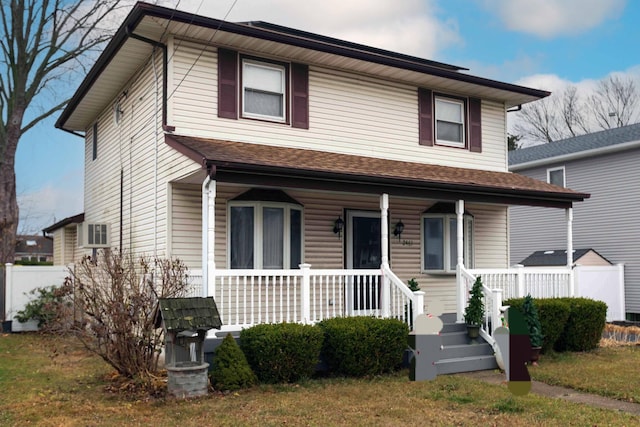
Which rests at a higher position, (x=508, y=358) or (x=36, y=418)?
Result: (x=508, y=358)

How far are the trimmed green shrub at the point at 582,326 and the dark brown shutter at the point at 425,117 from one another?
4494 mm

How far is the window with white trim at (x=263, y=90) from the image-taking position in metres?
12.0

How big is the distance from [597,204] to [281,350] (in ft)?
48.9

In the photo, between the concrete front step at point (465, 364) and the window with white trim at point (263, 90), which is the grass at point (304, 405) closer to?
the concrete front step at point (465, 364)

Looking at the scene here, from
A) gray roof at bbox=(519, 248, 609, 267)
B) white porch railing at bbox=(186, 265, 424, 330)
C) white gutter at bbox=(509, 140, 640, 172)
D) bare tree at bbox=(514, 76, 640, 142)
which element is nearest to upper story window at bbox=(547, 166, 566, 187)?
white gutter at bbox=(509, 140, 640, 172)

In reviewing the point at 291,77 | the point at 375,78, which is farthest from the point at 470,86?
the point at 291,77

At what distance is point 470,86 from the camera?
46.9 ft

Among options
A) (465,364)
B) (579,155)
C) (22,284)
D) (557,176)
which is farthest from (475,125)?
(22,284)

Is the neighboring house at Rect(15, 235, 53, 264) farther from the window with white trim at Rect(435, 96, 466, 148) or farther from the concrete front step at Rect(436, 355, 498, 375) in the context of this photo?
the concrete front step at Rect(436, 355, 498, 375)

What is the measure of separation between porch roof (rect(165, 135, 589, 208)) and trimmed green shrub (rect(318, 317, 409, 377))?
2330mm

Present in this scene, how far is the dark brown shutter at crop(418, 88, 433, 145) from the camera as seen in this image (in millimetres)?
14188

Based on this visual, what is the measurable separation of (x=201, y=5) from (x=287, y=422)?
6492mm

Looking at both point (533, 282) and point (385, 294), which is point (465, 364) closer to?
point (385, 294)

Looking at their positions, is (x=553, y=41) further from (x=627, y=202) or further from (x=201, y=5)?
(x=201, y=5)
